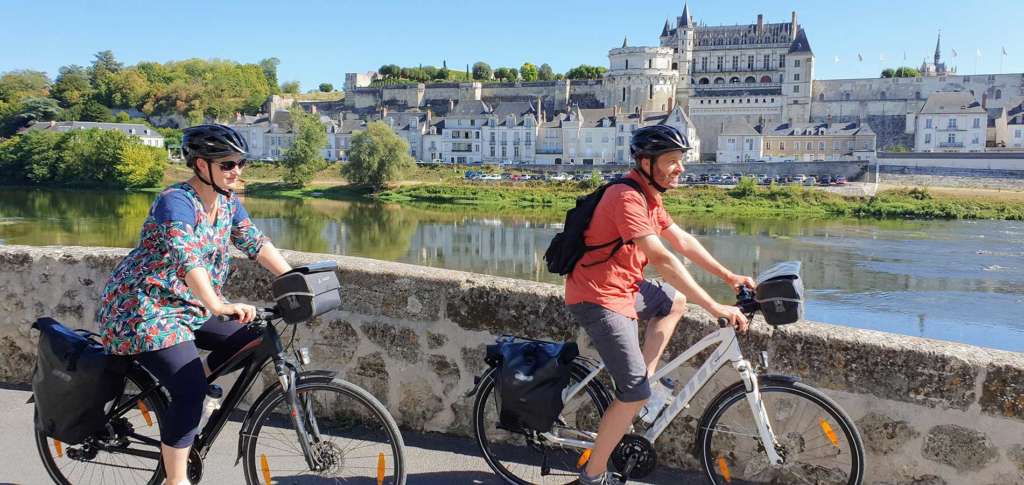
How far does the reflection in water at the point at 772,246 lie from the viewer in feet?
64.4

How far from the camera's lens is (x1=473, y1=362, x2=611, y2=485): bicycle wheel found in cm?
315

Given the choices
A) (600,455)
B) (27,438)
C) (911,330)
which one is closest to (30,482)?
(27,438)

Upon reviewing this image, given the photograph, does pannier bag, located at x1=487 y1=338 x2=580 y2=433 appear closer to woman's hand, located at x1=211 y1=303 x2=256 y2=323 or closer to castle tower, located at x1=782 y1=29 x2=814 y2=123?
woman's hand, located at x1=211 y1=303 x2=256 y2=323

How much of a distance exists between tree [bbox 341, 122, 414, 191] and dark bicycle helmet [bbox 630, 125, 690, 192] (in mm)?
54628

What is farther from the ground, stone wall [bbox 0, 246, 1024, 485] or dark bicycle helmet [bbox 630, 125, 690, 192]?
dark bicycle helmet [bbox 630, 125, 690, 192]

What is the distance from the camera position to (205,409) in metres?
2.91

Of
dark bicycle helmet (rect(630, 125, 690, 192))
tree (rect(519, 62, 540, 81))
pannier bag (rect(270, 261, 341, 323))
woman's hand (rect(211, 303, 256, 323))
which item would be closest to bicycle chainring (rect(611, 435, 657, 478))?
dark bicycle helmet (rect(630, 125, 690, 192))

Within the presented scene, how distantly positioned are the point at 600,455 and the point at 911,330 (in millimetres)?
16758

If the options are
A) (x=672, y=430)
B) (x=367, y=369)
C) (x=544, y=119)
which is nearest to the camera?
(x=672, y=430)

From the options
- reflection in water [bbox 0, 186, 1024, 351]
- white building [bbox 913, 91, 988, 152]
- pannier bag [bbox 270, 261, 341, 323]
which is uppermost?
white building [bbox 913, 91, 988, 152]

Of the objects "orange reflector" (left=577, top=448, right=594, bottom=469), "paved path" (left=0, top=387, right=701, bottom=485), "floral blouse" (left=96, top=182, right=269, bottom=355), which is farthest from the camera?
"paved path" (left=0, top=387, right=701, bottom=485)

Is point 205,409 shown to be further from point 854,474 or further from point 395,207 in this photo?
point 395,207

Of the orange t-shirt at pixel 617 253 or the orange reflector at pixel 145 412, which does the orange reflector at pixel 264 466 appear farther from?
the orange t-shirt at pixel 617 253

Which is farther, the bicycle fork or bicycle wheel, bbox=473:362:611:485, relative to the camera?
bicycle wheel, bbox=473:362:611:485
